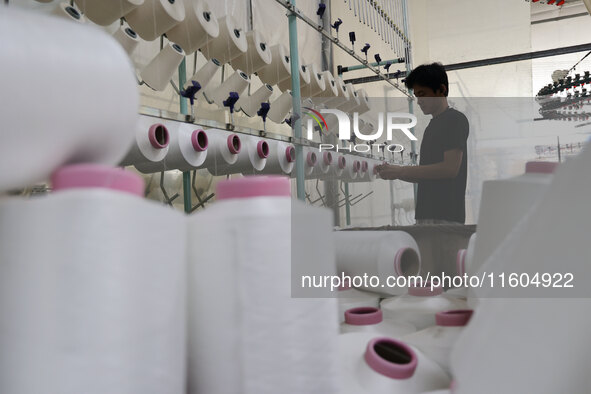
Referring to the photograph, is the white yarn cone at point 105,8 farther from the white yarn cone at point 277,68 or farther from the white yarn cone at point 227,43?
the white yarn cone at point 277,68

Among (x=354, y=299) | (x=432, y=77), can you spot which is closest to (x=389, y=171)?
(x=432, y=77)

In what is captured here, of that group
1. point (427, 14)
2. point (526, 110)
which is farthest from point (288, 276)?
point (427, 14)

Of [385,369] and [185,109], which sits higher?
[185,109]

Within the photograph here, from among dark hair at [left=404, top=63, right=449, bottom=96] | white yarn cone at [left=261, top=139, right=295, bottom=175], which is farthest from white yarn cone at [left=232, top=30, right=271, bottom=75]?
dark hair at [left=404, top=63, right=449, bottom=96]

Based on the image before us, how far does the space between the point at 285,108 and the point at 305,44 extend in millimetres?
1623

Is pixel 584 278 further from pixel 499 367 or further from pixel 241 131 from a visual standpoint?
pixel 241 131

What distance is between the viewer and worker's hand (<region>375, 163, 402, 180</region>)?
4.77 feet

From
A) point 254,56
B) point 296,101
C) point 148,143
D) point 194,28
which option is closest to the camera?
point 148,143

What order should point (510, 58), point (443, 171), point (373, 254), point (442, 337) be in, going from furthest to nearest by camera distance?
1. point (510, 58)
2. point (443, 171)
3. point (373, 254)
4. point (442, 337)

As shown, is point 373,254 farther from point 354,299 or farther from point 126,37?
point 126,37

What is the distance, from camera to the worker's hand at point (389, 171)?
4.77 ft

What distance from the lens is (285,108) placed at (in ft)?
7.74

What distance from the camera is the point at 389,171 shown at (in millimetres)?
1527

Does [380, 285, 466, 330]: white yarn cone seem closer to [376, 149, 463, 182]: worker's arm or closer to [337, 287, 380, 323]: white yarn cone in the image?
[337, 287, 380, 323]: white yarn cone
